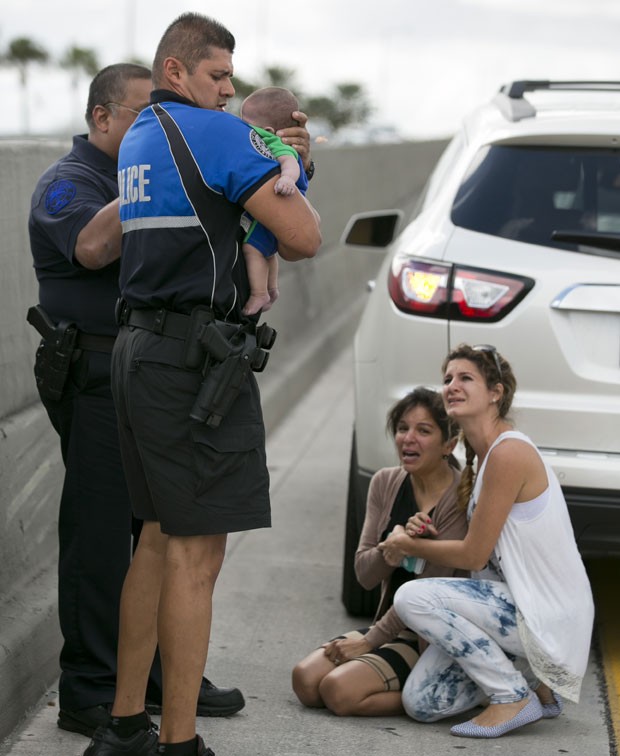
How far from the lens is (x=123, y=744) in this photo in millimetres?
3754

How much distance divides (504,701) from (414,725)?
30 centimetres

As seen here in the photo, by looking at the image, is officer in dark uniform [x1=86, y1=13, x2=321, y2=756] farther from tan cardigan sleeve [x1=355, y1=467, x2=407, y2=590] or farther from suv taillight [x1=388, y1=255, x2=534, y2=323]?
suv taillight [x1=388, y1=255, x2=534, y2=323]

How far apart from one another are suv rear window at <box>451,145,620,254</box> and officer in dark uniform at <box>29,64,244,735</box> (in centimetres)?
128

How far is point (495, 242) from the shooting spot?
4.64 meters

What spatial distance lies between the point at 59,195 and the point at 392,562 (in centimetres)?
152

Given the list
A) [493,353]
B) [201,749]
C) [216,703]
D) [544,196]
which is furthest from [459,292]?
[201,749]

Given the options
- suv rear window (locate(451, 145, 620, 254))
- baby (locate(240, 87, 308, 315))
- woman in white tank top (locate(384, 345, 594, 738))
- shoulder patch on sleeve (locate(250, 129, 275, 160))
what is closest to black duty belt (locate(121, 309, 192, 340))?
baby (locate(240, 87, 308, 315))

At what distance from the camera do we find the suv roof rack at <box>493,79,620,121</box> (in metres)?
5.14

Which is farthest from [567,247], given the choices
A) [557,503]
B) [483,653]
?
[483,653]

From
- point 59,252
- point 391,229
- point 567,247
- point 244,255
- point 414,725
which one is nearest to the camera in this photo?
point 244,255

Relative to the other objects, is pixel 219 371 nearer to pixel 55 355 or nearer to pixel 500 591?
pixel 55 355

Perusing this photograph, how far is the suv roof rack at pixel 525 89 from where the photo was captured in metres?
5.14

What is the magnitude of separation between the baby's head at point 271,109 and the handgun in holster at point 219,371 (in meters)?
0.53

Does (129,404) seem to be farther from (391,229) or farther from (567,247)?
(391,229)
